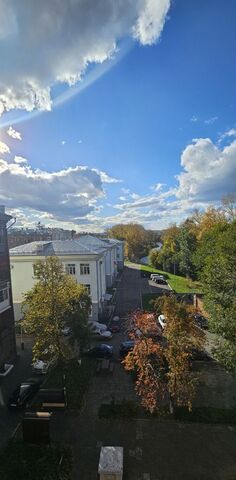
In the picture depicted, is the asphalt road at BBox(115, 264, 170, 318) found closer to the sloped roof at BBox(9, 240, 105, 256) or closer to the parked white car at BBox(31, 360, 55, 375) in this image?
the sloped roof at BBox(9, 240, 105, 256)

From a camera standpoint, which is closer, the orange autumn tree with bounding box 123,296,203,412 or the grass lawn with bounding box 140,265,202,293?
the orange autumn tree with bounding box 123,296,203,412

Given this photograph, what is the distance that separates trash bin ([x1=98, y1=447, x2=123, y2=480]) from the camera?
1121cm

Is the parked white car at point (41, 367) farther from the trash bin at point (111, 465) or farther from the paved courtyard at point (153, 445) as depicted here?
the trash bin at point (111, 465)

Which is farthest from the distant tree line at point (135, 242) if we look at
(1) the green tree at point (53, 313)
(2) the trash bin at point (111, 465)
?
(2) the trash bin at point (111, 465)

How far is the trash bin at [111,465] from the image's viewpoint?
36.8ft

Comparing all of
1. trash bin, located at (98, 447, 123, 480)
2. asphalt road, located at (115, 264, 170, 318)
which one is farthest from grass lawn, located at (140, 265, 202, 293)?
trash bin, located at (98, 447, 123, 480)

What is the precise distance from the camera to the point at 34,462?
40.1 ft

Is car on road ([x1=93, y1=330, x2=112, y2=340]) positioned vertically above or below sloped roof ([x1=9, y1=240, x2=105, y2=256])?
below

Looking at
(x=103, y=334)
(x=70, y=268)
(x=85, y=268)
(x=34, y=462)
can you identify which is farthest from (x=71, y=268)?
(x=34, y=462)

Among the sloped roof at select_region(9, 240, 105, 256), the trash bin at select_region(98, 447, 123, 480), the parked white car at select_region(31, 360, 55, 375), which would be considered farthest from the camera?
the sloped roof at select_region(9, 240, 105, 256)

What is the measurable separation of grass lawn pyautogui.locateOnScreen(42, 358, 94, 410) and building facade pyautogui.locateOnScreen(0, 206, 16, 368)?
14.6 ft

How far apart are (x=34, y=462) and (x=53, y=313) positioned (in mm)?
8205

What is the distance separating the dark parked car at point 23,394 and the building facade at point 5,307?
4.74m

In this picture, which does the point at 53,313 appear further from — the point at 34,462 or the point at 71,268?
the point at 71,268
